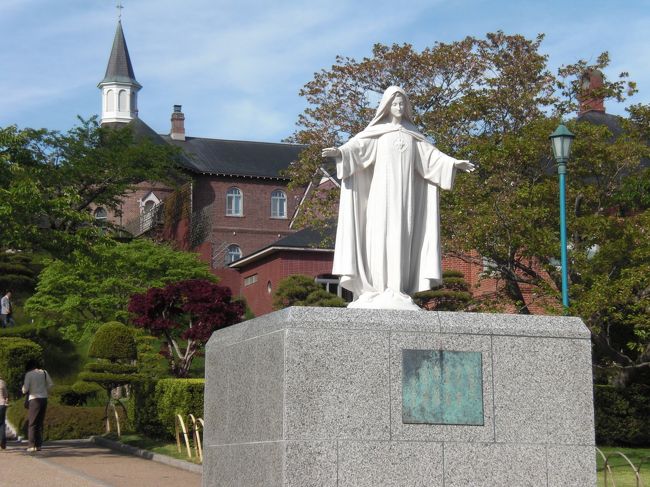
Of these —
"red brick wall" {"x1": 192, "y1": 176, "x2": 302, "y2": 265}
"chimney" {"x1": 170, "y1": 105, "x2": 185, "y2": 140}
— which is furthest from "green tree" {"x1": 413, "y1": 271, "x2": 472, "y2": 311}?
"chimney" {"x1": 170, "y1": 105, "x2": 185, "y2": 140}

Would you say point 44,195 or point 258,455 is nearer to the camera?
point 258,455

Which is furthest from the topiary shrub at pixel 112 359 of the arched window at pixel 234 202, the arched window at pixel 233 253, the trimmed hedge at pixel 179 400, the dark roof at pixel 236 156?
the arched window at pixel 234 202

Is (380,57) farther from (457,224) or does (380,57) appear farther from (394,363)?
(394,363)

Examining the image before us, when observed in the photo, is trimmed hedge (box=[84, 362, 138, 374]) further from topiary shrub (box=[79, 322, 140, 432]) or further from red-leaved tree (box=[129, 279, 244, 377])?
red-leaved tree (box=[129, 279, 244, 377])

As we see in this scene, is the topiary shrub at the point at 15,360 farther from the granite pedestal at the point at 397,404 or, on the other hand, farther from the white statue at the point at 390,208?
the granite pedestal at the point at 397,404

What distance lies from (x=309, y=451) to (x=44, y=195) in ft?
46.5

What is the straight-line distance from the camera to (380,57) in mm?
33312

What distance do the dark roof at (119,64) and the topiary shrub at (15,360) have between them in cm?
5027

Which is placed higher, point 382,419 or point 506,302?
point 506,302

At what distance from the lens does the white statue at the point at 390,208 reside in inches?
390

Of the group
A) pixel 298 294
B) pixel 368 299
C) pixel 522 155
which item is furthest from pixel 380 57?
pixel 368 299

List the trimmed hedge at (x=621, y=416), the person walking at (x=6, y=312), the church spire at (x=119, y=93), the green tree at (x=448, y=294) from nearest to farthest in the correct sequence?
the trimmed hedge at (x=621, y=416) < the green tree at (x=448, y=294) < the person walking at (x=6, y=312) < the church spire at (x=119, y=93)

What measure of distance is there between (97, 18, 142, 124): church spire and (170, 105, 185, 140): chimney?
30.6ft

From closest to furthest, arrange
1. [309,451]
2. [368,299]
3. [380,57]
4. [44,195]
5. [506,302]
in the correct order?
[309,451]
[368,299]
[44,195]
[506,302]
[380,57]
